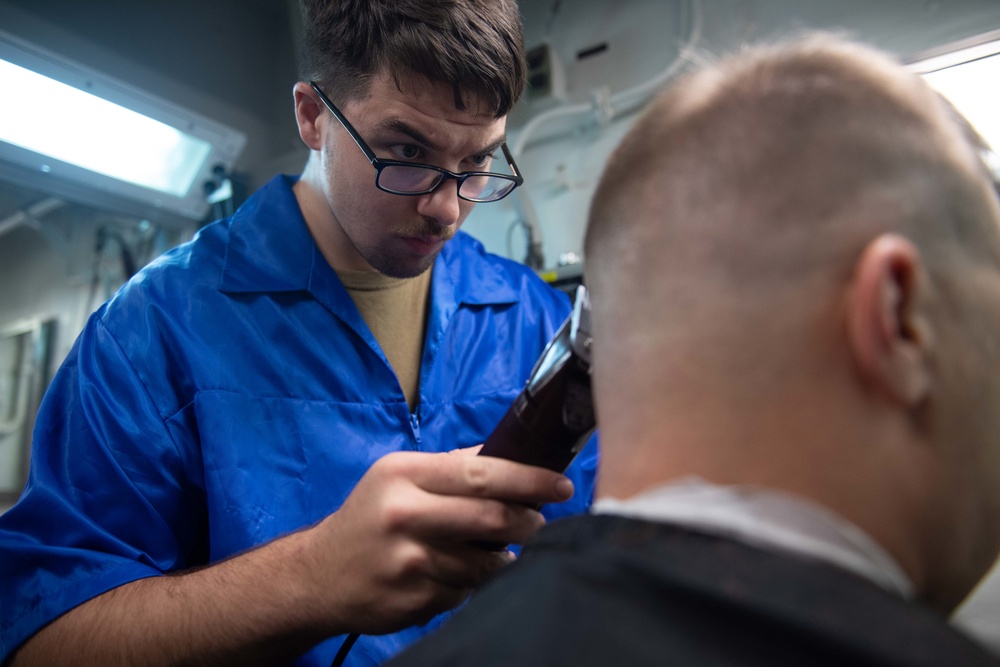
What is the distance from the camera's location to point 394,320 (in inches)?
56.2

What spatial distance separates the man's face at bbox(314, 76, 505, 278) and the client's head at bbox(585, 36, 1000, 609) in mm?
585

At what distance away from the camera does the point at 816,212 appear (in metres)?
0.60

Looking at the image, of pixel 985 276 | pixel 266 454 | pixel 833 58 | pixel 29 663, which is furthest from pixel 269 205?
pixel 985 276

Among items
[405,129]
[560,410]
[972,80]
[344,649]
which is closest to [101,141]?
[405,129]

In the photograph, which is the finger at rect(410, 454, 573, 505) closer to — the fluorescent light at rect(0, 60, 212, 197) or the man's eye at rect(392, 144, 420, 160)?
the man's eye at rect(392, 144, 420, 160)

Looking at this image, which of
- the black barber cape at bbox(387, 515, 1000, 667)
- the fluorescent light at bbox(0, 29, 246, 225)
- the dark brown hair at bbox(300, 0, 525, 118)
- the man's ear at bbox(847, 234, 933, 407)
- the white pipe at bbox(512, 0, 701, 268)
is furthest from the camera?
the white pipe at bbox(512, 0, 701, 268)

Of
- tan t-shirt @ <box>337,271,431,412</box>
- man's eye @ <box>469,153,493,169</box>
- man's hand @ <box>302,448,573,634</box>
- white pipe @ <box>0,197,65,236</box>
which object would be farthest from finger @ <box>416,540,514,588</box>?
white pipe @ <box>0,197,65,236</box>

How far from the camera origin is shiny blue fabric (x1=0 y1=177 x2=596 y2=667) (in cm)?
101

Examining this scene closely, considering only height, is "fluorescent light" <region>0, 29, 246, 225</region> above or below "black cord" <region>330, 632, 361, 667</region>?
above

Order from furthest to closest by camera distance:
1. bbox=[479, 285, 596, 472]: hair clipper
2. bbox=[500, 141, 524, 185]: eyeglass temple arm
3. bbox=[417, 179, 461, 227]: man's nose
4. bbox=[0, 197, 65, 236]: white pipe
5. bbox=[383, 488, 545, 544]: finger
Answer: bbox=[0, 197, 65, 236]: white pipe, bbox=[500, 141, 524, 185]: eyeglass temple arm, bbox=[417, 179, 461, 227]: man's nose, bbox=[479, 285, 596, 472]: hair clipper, bbox=[383, 488, 545, 544]: finger

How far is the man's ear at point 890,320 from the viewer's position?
56 cm

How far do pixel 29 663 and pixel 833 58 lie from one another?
140 centimetres

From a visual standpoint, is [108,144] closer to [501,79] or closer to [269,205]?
[269,205]

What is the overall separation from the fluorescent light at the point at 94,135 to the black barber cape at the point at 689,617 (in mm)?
2300
